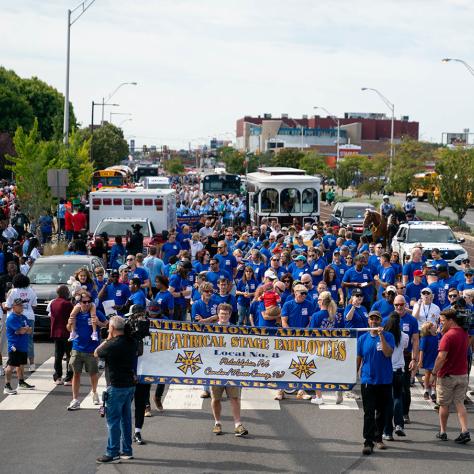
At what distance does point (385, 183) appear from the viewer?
230 feet

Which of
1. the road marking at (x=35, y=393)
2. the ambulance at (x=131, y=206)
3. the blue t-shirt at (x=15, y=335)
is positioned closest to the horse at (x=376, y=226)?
the ambulance at (x=131, y=206)

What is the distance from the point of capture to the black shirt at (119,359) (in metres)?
10.7

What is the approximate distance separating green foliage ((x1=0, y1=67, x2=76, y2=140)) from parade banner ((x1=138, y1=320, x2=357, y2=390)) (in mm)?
72216

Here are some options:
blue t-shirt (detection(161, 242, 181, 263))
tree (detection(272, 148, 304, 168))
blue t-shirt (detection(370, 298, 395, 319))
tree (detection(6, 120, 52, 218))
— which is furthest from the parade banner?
tree (detection(272, 148, 304, 168))

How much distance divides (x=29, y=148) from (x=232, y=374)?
24.8 m

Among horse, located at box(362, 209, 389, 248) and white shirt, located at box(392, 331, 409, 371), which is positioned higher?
horse, located at box(362, 209, 389, 248)

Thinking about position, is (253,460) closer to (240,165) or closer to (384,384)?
(384,384)

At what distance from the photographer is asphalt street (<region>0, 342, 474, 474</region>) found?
423 inches

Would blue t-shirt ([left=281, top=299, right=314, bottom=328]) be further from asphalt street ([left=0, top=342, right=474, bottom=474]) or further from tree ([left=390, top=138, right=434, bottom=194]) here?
tree ([left=390, top=138, right=434, bottom=194])

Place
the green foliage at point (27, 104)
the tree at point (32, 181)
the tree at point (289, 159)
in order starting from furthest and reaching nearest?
1. the tree at point (289, 159)
2. the green foliage at point (27, 104)
3. the tree at point (32, 181)

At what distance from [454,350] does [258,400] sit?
340 centimetres

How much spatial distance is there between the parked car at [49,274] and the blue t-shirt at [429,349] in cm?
777

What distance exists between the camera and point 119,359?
1072 cm

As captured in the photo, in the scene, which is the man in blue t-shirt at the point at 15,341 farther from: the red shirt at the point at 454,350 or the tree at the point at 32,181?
the tree at the point at 32,181
